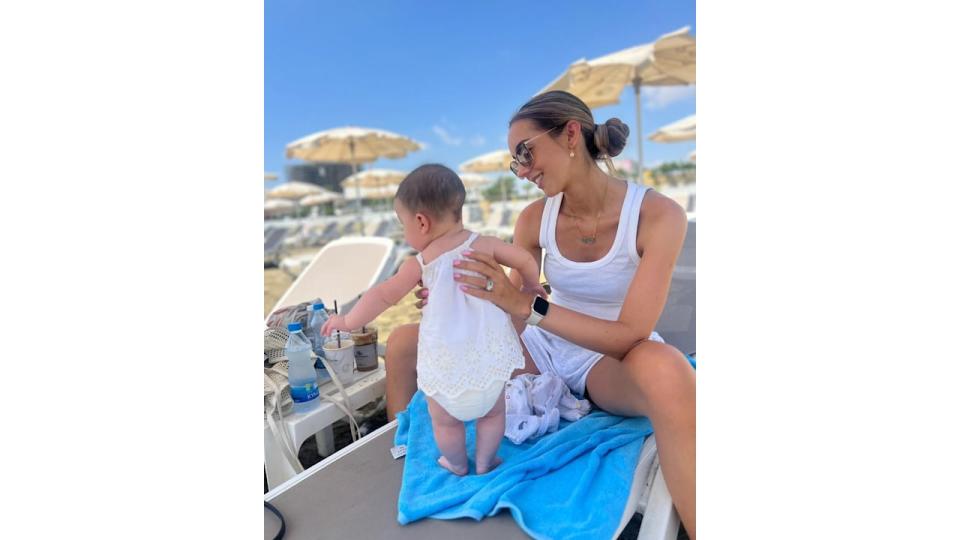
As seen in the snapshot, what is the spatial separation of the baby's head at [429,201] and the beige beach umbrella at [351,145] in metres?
8.67

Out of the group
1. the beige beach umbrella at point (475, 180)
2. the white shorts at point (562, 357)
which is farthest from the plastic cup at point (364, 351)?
the beige beach umbrella at point (475, 180)

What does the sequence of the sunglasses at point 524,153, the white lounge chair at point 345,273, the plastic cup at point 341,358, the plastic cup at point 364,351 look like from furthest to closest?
the white lounge chair at point 345,273 → the plastic cup at point 364,351 → the plastic cup at point 341,358 → the sunglasses at point 524,153

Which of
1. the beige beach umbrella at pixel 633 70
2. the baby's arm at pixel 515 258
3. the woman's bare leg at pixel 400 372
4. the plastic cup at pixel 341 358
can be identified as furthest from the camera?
the beige beach umbrella at pixel 633 70

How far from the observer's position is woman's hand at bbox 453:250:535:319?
1.35 m

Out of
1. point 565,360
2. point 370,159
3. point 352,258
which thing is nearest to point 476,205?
point 370,159

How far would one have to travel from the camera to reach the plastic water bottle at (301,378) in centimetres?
196

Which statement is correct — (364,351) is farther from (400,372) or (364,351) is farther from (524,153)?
(524,153)

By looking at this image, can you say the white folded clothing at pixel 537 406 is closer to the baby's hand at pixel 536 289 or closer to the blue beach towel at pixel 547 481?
the blue beach towel at pixel 547 481

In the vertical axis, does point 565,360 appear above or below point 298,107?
below

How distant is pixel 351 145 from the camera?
10320 millimetres

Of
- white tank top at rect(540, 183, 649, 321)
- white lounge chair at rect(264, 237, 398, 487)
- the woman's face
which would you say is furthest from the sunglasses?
white lounge chair at rect(264, 237, 398, 487)
